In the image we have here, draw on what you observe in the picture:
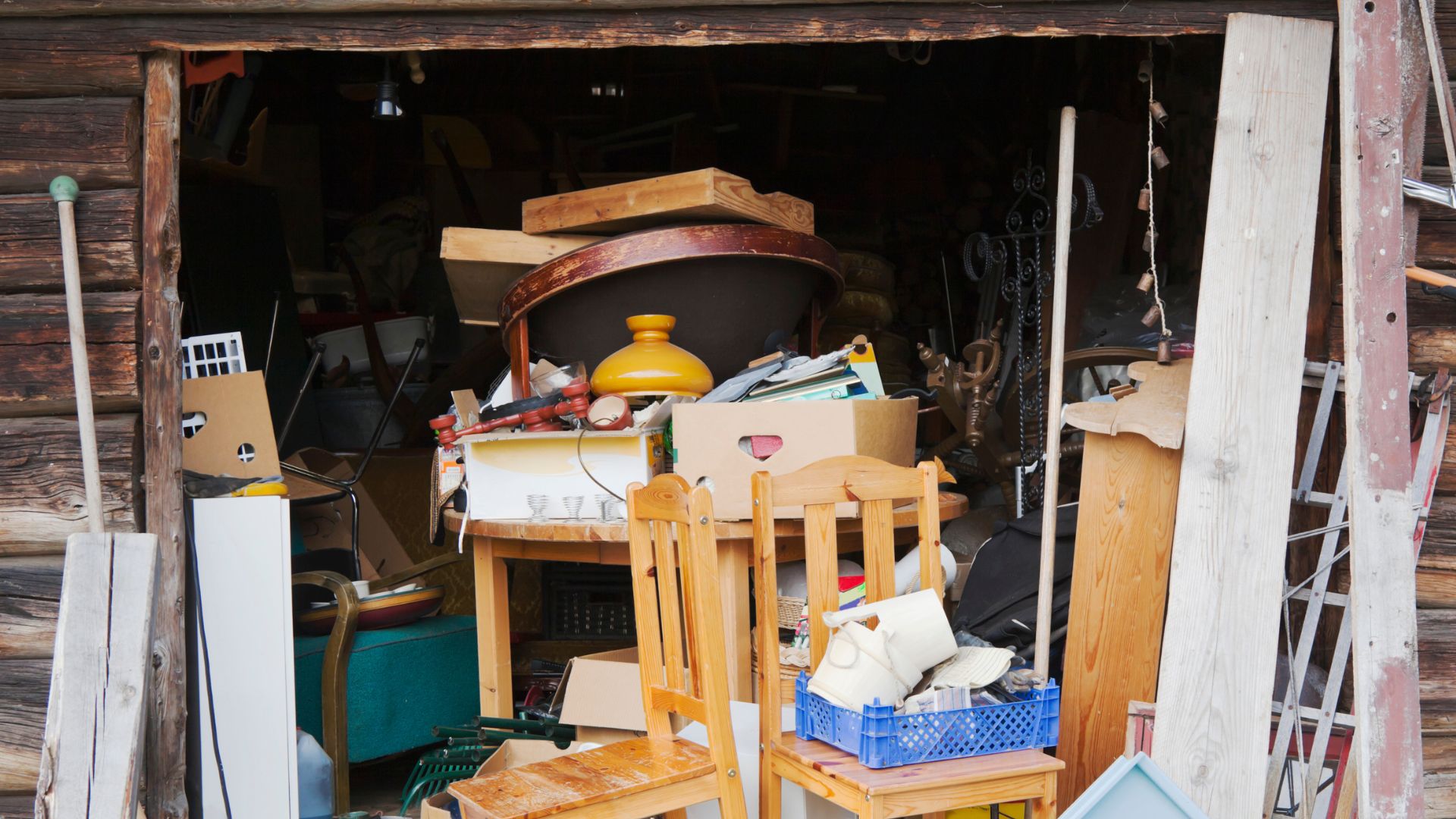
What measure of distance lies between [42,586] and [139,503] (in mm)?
350

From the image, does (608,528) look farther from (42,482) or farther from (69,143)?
(69,143)

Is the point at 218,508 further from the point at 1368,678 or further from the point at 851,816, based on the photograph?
the point at 1368,678

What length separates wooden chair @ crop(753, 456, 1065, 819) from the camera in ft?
8.13

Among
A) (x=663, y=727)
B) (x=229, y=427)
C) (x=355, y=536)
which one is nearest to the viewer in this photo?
(x=663, y=727)

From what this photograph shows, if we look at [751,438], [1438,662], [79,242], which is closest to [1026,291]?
[751,438]

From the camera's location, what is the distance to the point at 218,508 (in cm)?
321

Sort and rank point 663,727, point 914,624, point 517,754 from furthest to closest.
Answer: point 517,754 → point 663,727 → point 914,624

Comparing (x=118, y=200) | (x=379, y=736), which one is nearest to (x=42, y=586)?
(x=118, y=200)

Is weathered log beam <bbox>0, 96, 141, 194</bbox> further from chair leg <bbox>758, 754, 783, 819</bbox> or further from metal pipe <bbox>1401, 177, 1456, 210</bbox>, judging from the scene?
metal pipe <bbox>1401, 177, 1456, 210</bbox>

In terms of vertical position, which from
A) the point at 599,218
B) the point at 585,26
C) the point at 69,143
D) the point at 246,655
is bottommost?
the point at 246,655

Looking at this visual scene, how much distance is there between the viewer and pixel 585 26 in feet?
10.0

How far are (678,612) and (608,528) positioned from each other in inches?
28.4

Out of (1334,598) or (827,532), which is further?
(1334,598)

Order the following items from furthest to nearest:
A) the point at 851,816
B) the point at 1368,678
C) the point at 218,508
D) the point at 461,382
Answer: the point at 461,382
the point at 218,508
the point at 851,816
the point at 1368,678
